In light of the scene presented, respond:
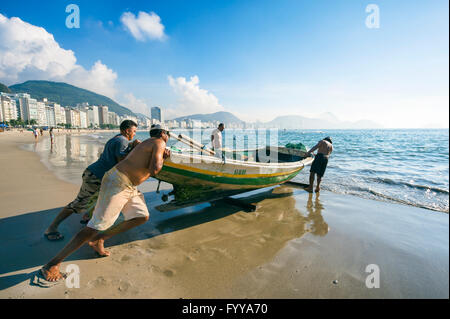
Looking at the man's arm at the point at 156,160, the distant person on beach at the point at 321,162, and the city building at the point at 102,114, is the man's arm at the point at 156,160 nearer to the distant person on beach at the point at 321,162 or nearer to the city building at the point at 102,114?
the distant person on beach at the point at 321,162

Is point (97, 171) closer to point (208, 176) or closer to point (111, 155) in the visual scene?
point (111, 155)

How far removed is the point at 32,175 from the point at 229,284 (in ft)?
29.3

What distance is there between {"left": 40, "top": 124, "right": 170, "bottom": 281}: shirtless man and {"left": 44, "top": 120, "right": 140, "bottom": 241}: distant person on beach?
792mm

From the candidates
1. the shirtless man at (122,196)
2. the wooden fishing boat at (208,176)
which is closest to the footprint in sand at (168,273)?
the shirtless man at (122,196)

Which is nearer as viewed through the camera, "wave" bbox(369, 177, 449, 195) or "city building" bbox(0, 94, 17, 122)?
"wave" bbox(369, 177, 449, 195)

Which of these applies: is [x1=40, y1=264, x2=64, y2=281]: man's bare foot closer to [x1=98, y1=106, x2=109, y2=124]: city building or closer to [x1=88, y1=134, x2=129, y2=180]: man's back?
[x1=88, y1=134, x2=129, y2=180]: man's back

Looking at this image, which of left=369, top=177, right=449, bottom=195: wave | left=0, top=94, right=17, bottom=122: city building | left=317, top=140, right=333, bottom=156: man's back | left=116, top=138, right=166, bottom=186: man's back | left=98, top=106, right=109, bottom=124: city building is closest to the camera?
left=116, top=138, right=166, bottom=186: man's back

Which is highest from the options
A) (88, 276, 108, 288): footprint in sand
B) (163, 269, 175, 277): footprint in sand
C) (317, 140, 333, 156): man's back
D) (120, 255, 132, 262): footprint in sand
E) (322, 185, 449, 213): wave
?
(317, 140, 333, 156): man's back

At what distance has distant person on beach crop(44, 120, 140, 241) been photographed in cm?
336

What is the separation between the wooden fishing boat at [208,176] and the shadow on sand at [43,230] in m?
0.40

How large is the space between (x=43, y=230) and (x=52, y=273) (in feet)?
5.70

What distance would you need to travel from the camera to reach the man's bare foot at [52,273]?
97.9 inches

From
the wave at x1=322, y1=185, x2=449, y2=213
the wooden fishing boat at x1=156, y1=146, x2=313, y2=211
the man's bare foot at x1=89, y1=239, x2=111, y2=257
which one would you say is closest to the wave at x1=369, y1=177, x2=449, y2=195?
the wave at x1=322, y1=185, x2=449, y2=213

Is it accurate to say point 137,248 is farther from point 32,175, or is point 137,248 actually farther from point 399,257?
point 32,175
